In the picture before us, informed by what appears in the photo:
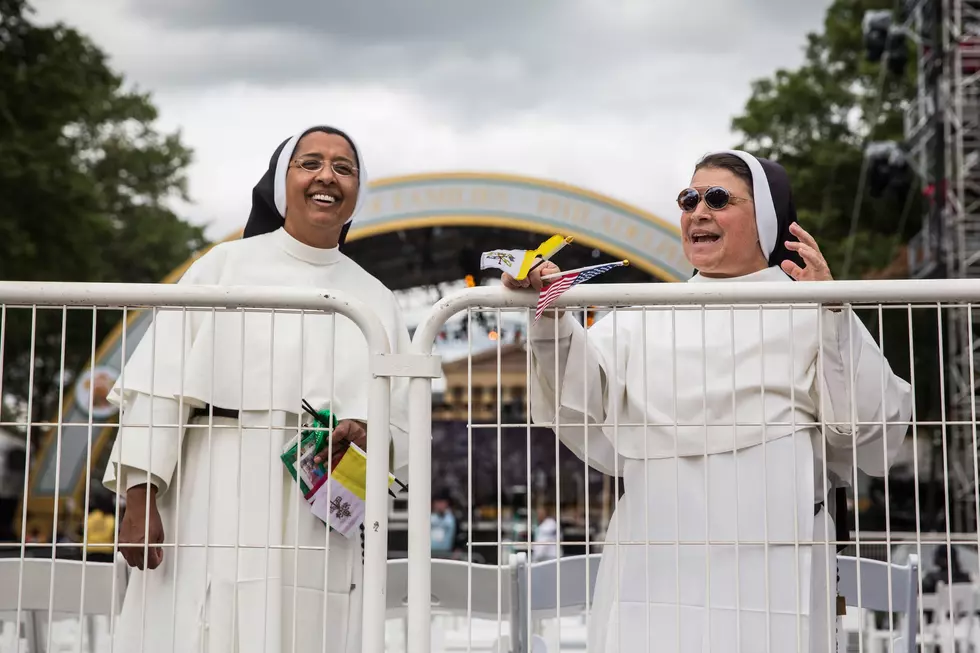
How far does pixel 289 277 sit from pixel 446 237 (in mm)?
15625

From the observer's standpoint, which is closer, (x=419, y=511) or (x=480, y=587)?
(x=419, y=511)

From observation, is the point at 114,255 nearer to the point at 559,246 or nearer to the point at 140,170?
the point at 140,170

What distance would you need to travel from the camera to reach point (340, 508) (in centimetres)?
288

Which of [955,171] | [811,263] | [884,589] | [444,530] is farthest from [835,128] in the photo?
[811,263]

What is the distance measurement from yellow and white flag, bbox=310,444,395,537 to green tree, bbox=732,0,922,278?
71.1ft

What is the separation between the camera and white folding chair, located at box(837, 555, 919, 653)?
10.4 feet

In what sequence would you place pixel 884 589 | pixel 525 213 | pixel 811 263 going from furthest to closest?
pixel 525 213, pixel 884 589, pixel 811 263

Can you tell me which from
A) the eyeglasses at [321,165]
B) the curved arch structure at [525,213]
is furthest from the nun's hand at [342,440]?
the curved arch structure at [525,213]

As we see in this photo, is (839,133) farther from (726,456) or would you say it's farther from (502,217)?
(726,456)

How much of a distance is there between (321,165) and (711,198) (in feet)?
3.76

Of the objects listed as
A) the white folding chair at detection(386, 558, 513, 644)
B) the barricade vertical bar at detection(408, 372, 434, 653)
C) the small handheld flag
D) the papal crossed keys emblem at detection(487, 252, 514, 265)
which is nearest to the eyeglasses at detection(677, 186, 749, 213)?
the small handheld flag

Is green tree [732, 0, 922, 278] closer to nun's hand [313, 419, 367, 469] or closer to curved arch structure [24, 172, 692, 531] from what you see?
curved arch structure [24, 172, 692, 531]

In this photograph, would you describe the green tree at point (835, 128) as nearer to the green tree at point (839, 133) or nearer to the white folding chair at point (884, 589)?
the green tree at point (839, 133)

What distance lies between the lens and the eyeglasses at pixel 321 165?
3523 mm
